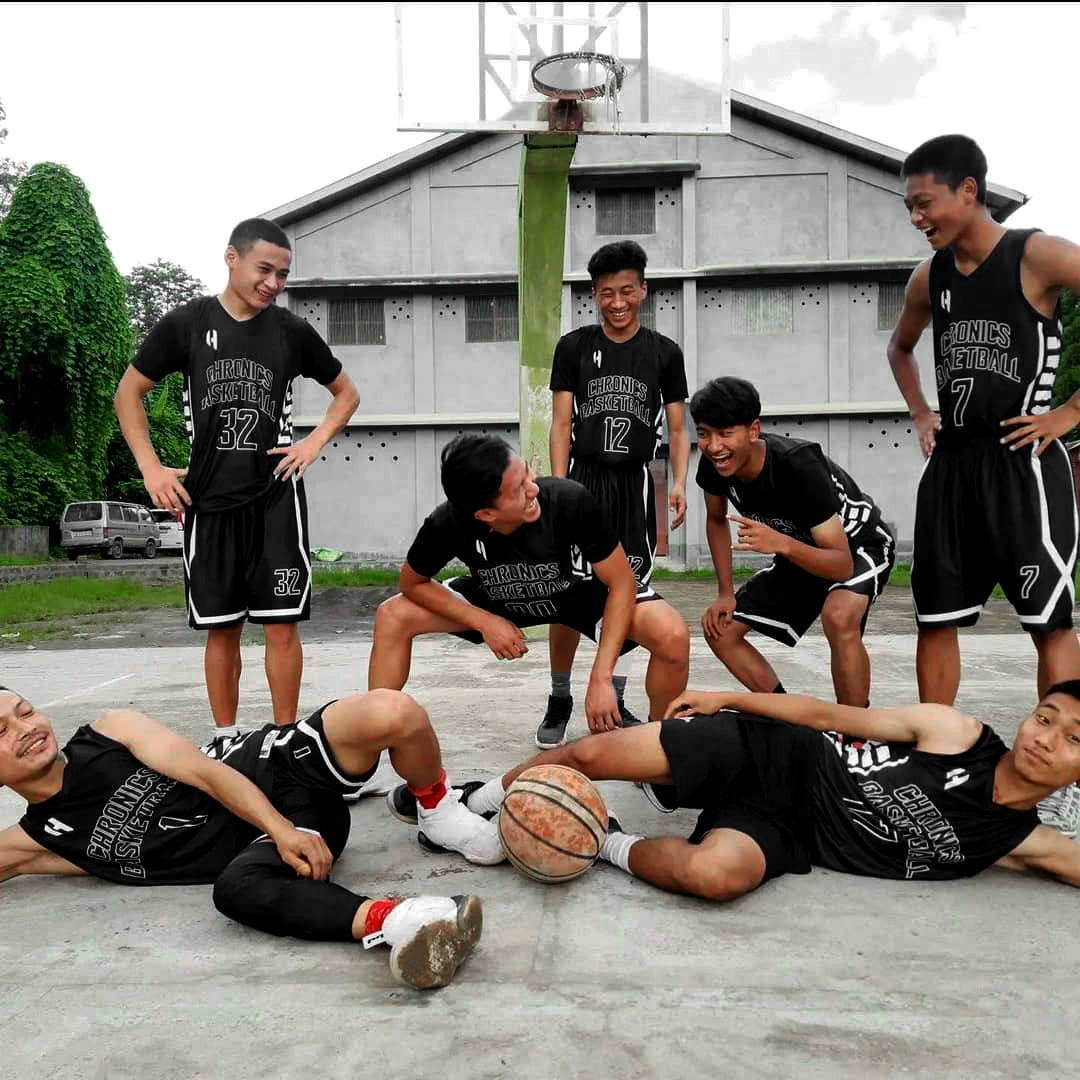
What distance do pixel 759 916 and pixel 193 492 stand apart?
2569 millimetres

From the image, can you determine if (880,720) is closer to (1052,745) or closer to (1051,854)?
(1052,745)

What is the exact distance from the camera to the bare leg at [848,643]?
3564 mm

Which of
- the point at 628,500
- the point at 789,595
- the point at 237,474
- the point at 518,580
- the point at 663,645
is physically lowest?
the point at 663,645

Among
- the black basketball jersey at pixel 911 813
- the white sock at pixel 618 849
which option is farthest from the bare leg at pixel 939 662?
the white sock at pixel 618 849

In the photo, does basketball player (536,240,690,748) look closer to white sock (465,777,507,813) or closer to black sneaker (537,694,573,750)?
black sneaker (537,694,573,750)

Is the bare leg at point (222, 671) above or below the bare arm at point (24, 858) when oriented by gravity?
above

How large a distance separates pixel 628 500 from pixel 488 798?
1.71 metres

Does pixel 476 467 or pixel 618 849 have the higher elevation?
pixel 476 467

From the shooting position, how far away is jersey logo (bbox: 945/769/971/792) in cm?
247

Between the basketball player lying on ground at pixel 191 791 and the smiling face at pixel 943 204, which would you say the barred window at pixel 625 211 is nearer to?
the smiling face at pixel 943 204

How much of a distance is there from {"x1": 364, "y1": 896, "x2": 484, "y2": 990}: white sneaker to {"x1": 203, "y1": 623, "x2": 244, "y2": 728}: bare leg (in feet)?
6.13

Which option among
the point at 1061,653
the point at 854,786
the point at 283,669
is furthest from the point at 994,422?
the point at 283,669

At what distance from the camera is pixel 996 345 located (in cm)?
307

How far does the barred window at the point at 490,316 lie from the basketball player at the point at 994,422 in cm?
1615
